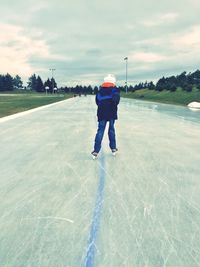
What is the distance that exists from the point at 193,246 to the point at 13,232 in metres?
2.01

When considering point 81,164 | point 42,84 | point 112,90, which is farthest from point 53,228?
point 42,84

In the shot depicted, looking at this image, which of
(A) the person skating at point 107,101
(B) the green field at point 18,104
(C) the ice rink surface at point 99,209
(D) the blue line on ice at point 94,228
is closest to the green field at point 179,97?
(B) the green field at point 18,104

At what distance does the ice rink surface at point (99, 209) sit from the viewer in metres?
2.97

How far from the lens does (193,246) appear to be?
3135mm

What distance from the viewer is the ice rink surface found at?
2.97 meters

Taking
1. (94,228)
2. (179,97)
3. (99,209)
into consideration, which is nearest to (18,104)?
(179,97)

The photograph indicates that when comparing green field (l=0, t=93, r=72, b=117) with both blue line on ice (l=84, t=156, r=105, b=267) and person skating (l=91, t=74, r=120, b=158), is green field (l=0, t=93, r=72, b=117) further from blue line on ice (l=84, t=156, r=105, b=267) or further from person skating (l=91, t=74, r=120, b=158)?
blue line on ice (l=84, t=156, r=105, b=267)

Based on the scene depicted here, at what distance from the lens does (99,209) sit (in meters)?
4.12

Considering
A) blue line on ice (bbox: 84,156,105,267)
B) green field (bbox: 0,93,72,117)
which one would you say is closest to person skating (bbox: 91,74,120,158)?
blue line on ice (bbox: 84,156,105,267)

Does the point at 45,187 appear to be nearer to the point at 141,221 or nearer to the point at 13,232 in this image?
the point at 13,232

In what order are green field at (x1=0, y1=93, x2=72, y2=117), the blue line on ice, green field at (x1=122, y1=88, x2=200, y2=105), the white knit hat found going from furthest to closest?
green field at (x1=122, y1=88, x2=200, y2=105) → green field at (x1=0, y1=93, x2=72, y2=117) → the white knit hat → the blue line on ice

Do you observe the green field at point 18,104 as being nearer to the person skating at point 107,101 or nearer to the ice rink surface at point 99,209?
the person skating at point 107,101

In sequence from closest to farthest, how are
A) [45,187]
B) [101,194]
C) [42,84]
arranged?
[101,194] < [45,187] < [42,84]

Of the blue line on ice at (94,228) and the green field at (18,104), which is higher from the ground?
the blue line on ice at (94,228)
